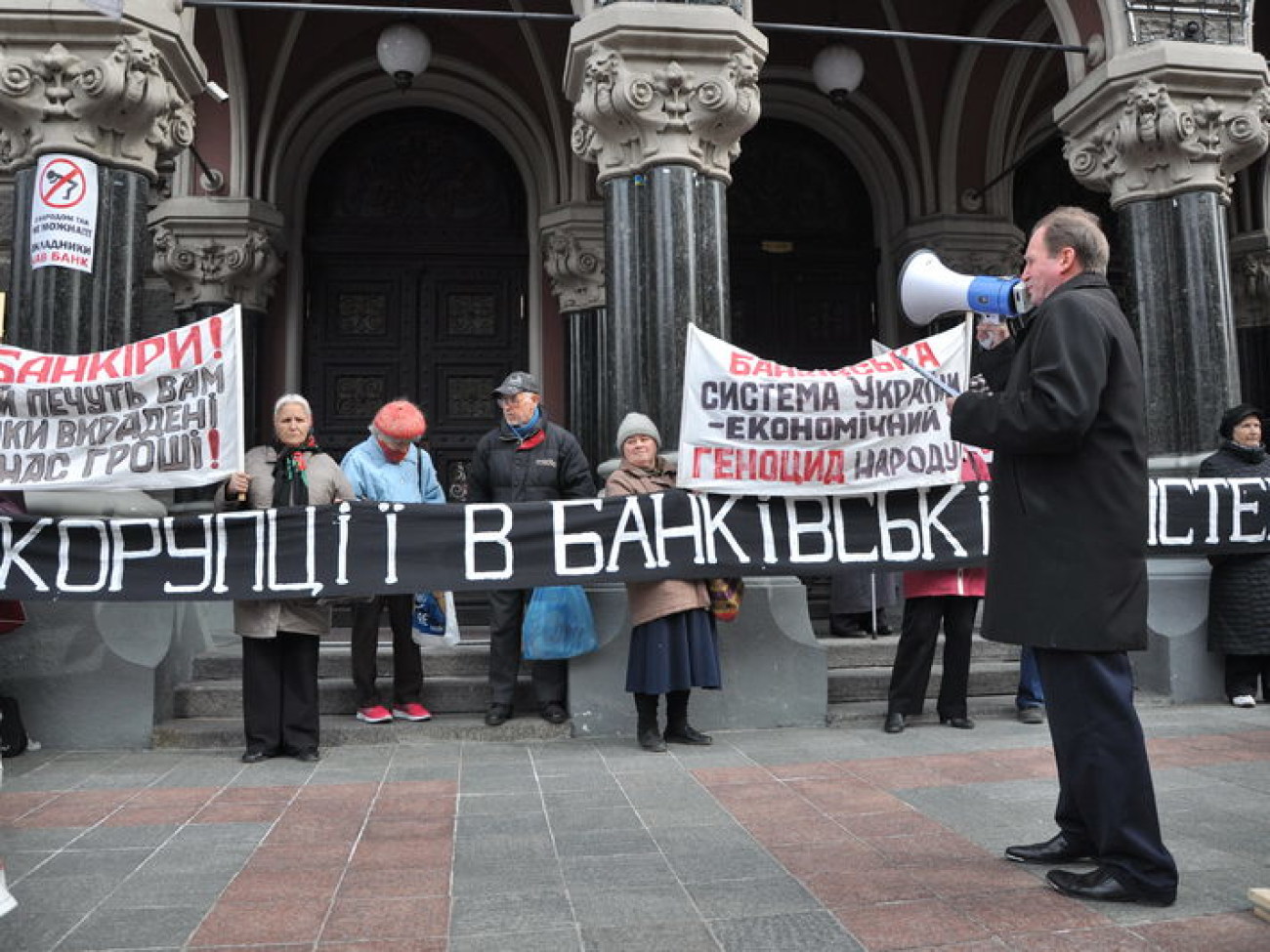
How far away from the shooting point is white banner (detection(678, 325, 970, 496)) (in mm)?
→ 5996

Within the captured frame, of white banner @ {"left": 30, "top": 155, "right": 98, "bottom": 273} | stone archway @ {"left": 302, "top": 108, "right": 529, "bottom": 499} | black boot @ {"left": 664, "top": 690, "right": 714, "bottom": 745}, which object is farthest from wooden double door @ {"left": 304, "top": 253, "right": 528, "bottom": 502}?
black boot @ {"left": 664, "top": 690, "right": 714, "bottom": 745}

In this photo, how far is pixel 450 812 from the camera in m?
4.43

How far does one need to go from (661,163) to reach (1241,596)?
15.5 feet

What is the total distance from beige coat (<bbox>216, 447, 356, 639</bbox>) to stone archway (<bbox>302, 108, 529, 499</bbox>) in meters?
4.52

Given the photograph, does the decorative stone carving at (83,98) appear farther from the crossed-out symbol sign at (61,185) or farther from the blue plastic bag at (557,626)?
the blue plastic bag at (557,626)

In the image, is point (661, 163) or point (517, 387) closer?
point (517, 387)

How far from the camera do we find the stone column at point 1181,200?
24.6ft

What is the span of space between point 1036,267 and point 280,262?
8638mm

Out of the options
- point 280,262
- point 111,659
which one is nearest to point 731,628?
point 111,659

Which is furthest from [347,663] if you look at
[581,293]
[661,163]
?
[581,293]

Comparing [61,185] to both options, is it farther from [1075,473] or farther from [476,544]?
[1075,473]

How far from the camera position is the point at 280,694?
5.75m

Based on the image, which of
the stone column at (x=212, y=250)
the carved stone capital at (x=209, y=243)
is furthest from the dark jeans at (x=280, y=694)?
the carved stone capital at (x=209, y=243)

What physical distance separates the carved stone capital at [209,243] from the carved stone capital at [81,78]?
11.2ft
